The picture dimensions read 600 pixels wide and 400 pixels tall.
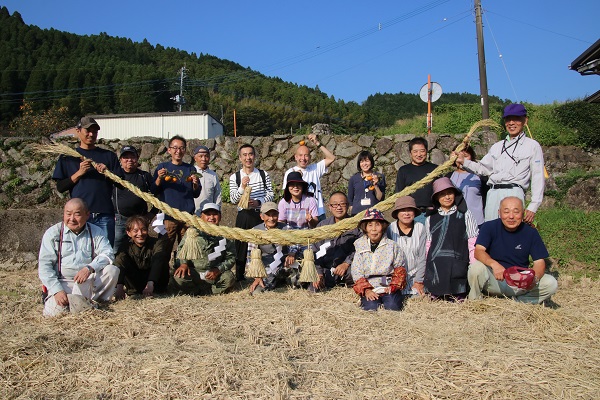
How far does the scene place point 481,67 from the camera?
1342 cm

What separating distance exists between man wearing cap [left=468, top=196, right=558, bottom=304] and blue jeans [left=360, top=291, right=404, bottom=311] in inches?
26.8

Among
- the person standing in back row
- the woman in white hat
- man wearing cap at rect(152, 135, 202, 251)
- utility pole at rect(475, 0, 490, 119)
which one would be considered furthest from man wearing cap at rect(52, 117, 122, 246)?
utility pole at rect(475, 0, 490, 119)

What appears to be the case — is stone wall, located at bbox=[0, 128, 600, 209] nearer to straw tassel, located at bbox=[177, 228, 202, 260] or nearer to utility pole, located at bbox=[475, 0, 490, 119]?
utility pole, located at bbox=[475, 0, 490, 119]

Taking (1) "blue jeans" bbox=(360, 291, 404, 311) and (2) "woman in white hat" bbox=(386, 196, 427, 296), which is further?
(2) "woman in white hat" bbox=(386, 196, 427, 296)

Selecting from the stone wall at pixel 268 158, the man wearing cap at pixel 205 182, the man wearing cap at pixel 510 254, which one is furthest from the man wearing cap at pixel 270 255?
the stone wall at pixel 268 158

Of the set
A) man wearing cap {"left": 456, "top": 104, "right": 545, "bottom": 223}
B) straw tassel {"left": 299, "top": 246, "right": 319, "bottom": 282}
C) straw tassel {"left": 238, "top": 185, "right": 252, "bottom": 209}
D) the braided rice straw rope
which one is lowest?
straw tassel {"left": 299, "top": 246, "right": 319, "bottom": 282}

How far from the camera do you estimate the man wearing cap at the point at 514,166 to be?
437 centimetres

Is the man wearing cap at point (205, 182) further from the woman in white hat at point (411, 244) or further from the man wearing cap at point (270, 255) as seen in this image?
the woman in white hat at point (411, 244)

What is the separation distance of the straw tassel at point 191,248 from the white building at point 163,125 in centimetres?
1244

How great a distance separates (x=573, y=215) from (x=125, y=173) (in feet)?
20.8

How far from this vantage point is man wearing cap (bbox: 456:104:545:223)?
4371 mm

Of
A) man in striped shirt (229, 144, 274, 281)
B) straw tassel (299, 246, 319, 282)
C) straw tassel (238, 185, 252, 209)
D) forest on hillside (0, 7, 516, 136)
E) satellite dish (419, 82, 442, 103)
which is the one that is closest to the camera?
straw tassel (299, 246, 319, 282)

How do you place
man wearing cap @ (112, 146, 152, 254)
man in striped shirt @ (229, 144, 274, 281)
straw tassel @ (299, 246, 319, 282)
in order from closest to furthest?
1. straw tassel @ (299, 246, 319, 282)
2. man wearing cap @ (112, 146, 152, 254)
3. man in striped shirt @ (229, 144, 274, 281)

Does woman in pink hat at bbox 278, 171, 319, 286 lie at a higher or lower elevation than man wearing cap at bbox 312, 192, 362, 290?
higher
